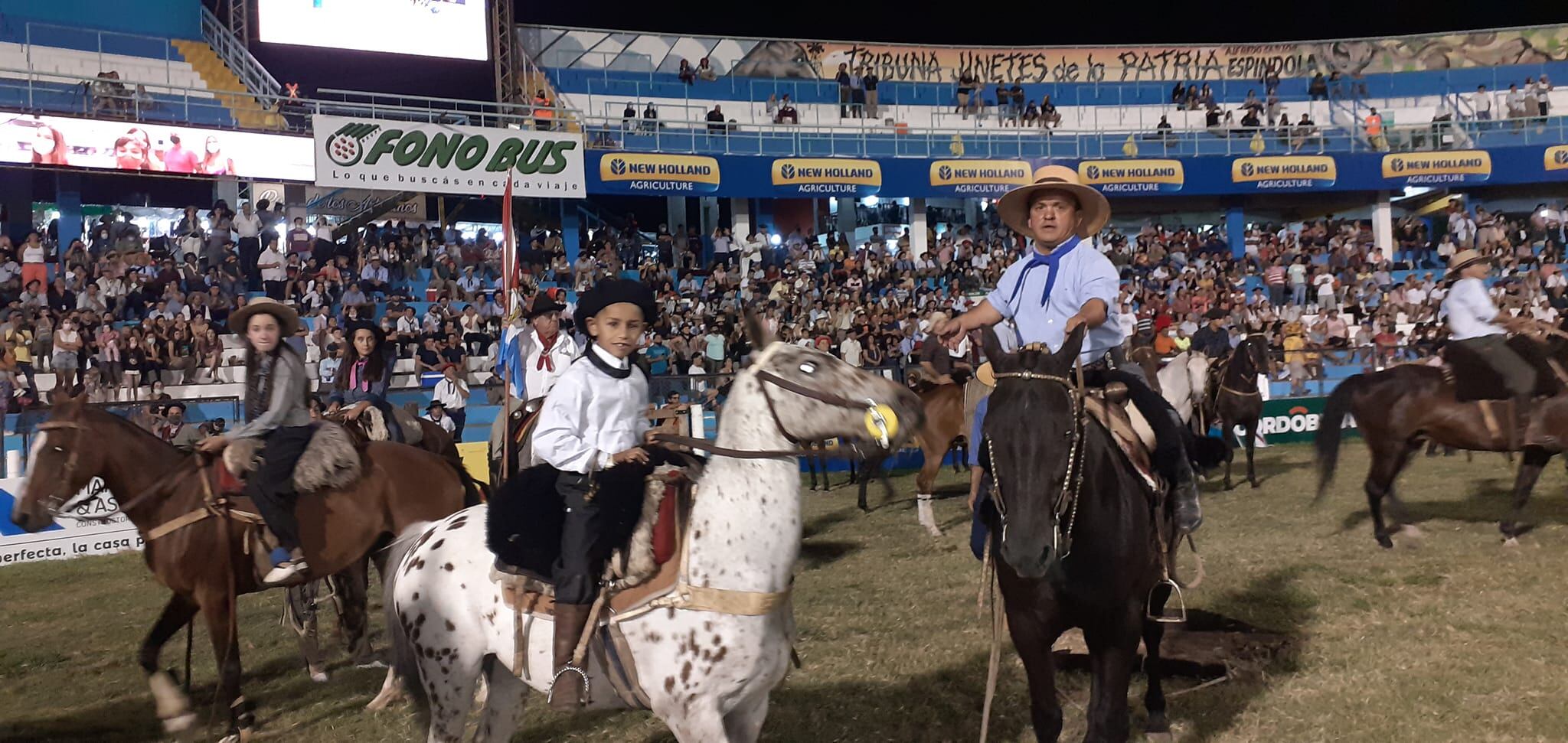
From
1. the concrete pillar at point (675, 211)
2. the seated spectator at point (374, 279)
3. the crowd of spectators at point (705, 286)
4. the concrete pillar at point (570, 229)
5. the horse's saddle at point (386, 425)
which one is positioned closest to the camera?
the horse's saddle at point (386, 425)

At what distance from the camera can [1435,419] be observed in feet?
33.5

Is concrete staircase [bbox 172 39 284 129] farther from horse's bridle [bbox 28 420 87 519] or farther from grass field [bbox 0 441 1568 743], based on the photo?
horse's bridle [bbox 28 420 87 519]

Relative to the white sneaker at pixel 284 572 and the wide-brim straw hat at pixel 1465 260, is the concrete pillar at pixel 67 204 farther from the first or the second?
the wide-brim straw hat at pixel 1465 260

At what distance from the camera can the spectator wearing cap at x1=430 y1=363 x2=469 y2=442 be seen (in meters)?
14.6

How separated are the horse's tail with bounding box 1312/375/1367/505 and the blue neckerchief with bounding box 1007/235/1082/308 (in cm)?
658

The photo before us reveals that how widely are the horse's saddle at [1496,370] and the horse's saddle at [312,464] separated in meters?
9.75

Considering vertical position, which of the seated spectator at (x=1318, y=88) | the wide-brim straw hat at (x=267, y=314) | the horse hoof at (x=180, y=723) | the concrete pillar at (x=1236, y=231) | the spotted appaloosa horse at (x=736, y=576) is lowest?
the horse hoof at (x=180, y=723)

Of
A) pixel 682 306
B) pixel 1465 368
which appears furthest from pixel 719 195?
pixel 1465 368

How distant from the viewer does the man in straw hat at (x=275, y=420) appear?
6.37 metres

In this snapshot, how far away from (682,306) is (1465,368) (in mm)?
15320

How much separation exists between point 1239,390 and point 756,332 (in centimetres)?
1376

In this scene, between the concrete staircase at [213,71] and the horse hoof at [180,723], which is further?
the concrete staircase at [213,71]

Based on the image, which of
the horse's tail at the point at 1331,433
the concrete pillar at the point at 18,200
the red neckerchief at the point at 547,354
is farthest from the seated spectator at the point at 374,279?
the horse's tail at the point at 1331,433

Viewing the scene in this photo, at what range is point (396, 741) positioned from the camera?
5910mm
